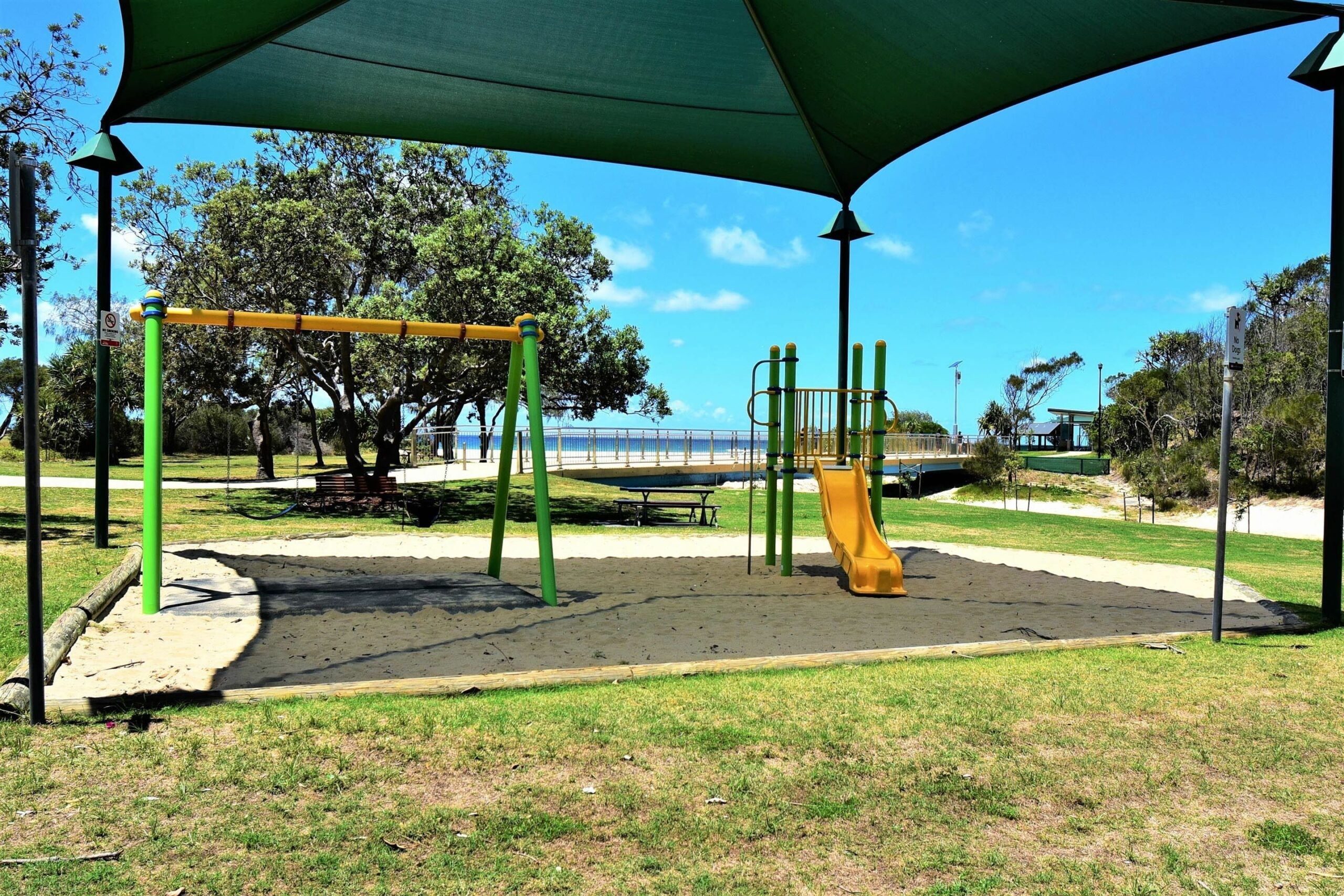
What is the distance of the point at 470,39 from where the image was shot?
8.09 m

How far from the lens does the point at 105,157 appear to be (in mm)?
9656

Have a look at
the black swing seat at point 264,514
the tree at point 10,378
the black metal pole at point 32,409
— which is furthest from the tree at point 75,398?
the black metal pole at point 32,409

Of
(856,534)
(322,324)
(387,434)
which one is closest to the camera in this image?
(322,324)

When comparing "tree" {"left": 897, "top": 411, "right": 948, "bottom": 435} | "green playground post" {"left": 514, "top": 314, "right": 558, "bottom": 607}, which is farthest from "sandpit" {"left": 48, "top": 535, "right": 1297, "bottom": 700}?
"tree" {"left": 897, "top": 411, "right": 948, "bottom": 435}

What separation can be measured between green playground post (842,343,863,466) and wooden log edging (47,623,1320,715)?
12.6 ft

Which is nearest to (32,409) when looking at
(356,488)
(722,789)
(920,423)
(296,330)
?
(722,789)

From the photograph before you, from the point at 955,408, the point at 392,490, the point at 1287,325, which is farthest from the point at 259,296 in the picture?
the point at 955,408

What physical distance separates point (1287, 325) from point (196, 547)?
48.5 metres

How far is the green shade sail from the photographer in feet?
24.5

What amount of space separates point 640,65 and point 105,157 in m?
6.06

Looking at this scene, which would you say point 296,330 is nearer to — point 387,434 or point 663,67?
point 663,67

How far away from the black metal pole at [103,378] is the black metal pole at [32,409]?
275 inches

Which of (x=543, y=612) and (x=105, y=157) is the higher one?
(x=105, y=157)

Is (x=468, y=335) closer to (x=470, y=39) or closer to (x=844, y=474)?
(x=470, y=39)
